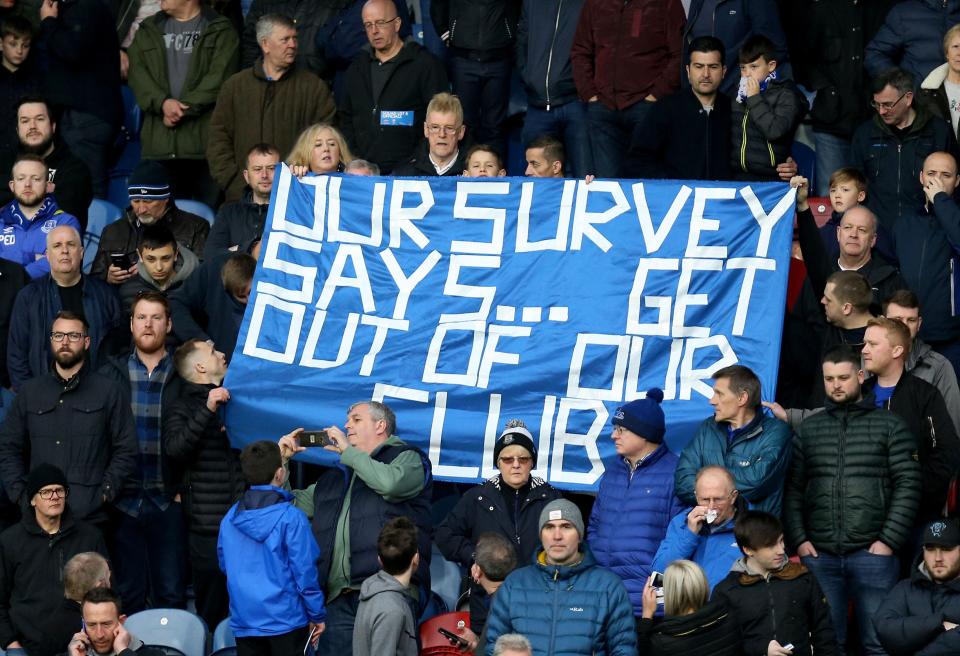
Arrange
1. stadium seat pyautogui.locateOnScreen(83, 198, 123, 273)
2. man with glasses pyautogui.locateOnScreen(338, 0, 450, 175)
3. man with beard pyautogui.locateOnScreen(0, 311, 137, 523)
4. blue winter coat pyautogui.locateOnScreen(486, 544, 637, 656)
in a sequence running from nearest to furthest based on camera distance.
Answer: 1. blue winter coat pyautogui.locateOnScreen(486, 544, 637, 656)
2. man with beard pyautogui.locateOnScreen(0, 311, 137, 523)
3. man with glasses pyautogui.locateOnScreen(338, 0, 450, 175)
4. stadium seat pyautogui.locateOnScreen(83, 198, 123, 273)

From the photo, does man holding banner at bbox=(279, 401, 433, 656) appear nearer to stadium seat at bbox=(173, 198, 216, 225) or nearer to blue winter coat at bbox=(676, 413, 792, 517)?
blue winter coat at bbox=(676, 413, 792, 517)

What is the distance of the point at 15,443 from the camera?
1191 cm

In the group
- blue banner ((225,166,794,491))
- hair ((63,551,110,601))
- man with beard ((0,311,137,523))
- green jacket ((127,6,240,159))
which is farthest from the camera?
green jacket ((127,6,240,159))

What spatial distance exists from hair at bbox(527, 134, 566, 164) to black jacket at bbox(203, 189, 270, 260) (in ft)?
6.09

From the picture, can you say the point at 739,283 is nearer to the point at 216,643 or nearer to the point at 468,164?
the point at 468,164

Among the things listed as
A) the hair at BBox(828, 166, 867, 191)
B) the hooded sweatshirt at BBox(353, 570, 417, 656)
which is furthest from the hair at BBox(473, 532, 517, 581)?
the hair at BBox(828, 166, 867, 191)

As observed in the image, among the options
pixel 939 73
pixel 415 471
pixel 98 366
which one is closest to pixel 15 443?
pixel 98 366

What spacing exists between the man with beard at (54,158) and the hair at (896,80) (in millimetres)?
5659

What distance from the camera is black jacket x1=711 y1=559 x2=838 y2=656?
980 cm

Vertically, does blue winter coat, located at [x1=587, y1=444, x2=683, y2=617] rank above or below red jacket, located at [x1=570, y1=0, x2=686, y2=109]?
below

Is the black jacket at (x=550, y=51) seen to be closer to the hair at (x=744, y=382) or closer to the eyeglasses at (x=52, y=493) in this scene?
the hair at (x=744, y=382)

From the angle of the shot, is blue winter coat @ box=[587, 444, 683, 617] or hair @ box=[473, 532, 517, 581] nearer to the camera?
hair @ box=[473, 532, 517, 581]

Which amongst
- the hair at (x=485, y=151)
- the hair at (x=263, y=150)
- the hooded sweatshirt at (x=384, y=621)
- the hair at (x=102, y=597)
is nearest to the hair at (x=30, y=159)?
the hair at (x=263, y=150)

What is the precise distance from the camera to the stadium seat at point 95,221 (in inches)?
595
